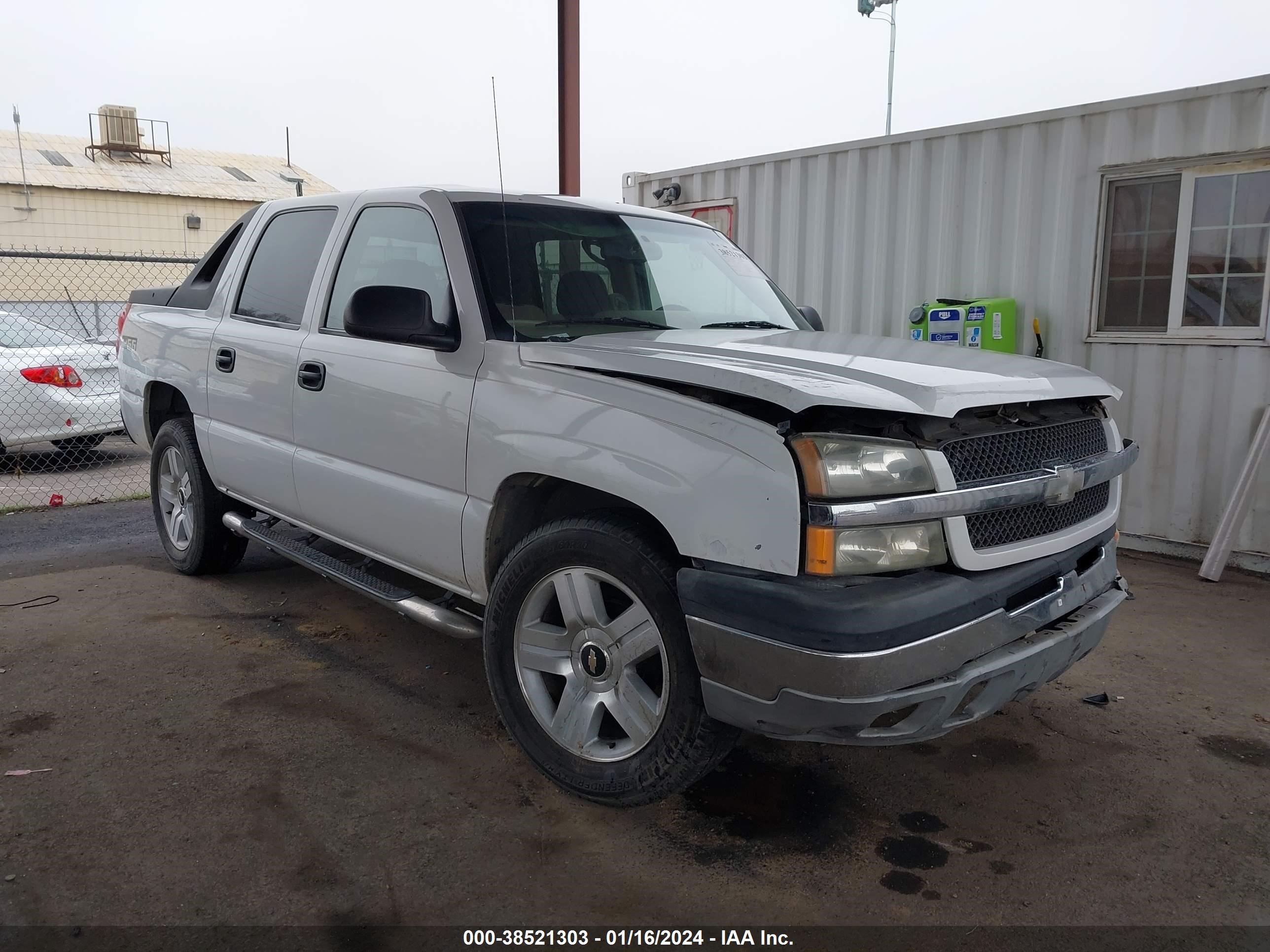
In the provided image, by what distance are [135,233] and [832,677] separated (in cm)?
3383

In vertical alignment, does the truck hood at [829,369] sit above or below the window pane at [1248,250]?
below

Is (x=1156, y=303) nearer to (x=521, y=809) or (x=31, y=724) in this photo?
(x=521, y=809)

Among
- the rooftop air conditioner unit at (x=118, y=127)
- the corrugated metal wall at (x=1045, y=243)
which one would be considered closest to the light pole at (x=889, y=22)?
the corrugated metal wall at (x=1045, y=243)

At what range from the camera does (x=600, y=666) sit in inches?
112

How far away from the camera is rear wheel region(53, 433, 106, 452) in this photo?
8.85 meters

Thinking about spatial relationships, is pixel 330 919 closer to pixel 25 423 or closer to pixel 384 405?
pixel 384 405

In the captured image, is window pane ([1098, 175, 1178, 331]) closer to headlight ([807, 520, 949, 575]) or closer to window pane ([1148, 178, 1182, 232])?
window pane ([1148, 178, 1182, 232])

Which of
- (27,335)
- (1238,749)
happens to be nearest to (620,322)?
(1238,749)

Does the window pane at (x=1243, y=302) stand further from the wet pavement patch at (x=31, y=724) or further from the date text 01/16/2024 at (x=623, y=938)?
the wet pavement patch at (x=31, y=724)

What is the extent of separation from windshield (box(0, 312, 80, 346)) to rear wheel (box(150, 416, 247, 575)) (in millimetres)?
4114

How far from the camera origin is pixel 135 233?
3070 centimetres

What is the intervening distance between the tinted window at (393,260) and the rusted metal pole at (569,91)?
3343mm

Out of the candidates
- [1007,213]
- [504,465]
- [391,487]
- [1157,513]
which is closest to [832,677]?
[504,465]

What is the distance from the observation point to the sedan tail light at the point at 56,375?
8273mm
